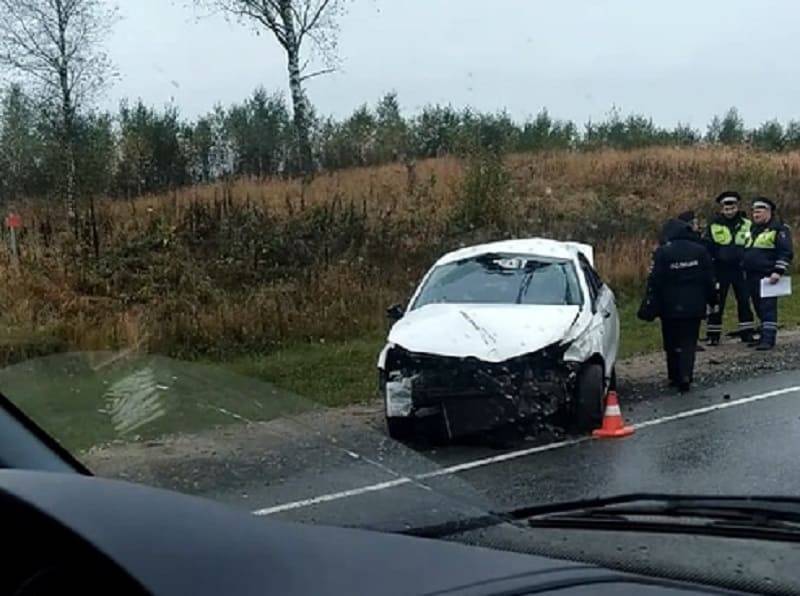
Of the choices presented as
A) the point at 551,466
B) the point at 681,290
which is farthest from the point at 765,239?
the point at 551,466

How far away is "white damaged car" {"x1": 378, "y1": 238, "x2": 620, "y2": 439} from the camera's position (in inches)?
344

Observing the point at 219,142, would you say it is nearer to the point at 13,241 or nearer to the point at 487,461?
the point at 13,241

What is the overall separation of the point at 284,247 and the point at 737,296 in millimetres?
8021

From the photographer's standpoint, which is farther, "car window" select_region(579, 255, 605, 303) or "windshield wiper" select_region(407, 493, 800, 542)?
"car window" select_region(579, 255, 605, 303)

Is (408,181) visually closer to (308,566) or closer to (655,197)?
(655,197)

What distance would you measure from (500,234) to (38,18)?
875cm

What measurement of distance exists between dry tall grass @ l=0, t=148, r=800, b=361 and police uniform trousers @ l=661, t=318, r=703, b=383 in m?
5.08

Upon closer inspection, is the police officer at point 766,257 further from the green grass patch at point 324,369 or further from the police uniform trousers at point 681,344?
the green grass patch at point 324,369

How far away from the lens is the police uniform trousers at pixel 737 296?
14.5 metres

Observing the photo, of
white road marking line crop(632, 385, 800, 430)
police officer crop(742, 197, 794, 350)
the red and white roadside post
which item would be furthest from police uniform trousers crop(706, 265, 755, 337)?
the red and white roadside post

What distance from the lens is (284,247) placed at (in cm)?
1962

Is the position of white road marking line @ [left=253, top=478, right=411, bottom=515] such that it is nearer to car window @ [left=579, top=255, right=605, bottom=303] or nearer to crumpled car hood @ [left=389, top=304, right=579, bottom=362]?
crumpled car hood @ [left=389, top=304, right=579, bottom=362]

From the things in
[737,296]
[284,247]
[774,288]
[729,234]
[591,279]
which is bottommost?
[737,296]

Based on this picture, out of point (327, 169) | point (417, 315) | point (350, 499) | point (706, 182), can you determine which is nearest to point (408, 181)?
point (327, 169)
